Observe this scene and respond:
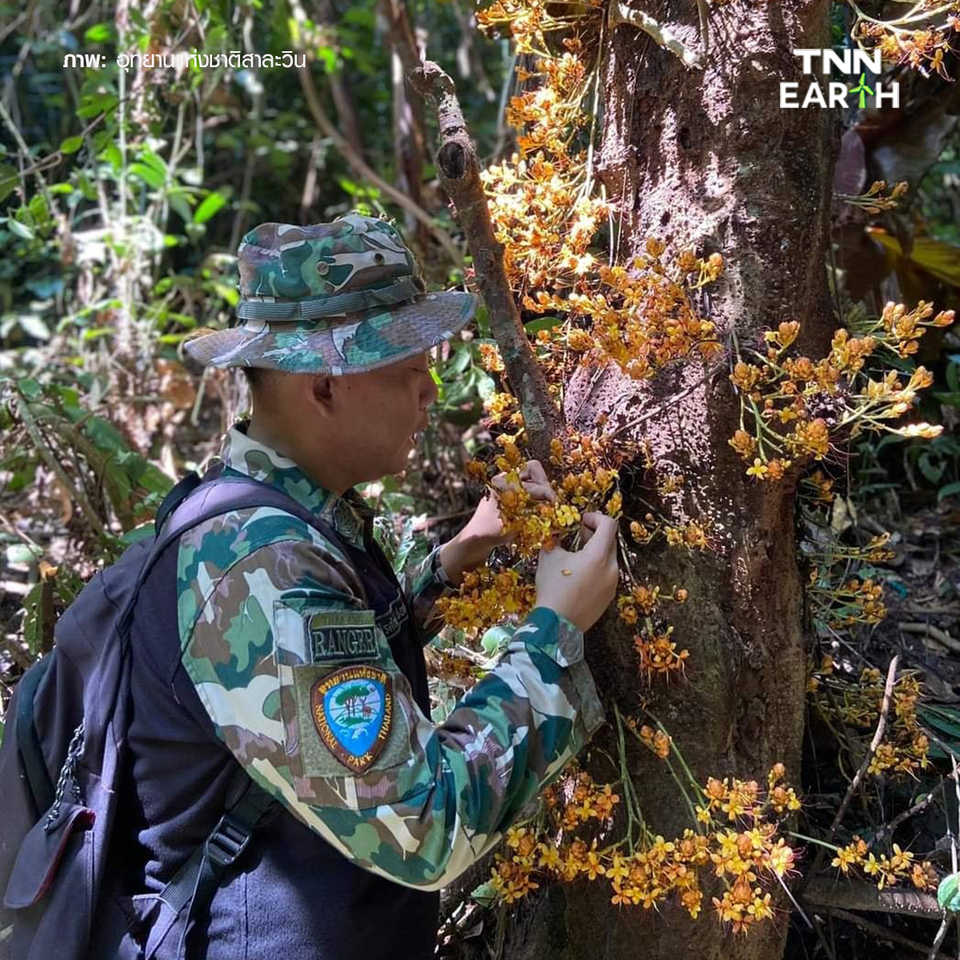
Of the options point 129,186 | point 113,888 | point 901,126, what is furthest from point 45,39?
point 113,888

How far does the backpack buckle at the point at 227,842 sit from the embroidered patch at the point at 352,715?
31 cm

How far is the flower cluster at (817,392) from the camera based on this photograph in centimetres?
151

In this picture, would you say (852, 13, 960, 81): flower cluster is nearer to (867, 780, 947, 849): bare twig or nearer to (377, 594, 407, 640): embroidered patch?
(377, 594, 407, 640): embroidered patch

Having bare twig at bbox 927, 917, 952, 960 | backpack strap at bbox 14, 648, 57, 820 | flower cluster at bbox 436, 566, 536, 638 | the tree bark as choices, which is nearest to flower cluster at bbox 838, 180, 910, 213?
flower cluster at bbox 436, 566, 536, 638

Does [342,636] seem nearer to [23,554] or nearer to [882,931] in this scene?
[882,931]

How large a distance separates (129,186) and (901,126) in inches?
149

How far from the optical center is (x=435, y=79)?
1.52 meters

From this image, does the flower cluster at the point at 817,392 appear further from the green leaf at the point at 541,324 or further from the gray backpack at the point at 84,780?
the gray backpack at the point at 84,780

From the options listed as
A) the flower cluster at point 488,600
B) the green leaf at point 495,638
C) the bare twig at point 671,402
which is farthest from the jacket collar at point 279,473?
the bare twig at point 671,402

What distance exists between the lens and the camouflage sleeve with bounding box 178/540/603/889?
1.27 metres

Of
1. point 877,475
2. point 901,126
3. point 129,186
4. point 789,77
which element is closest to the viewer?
point 789,77

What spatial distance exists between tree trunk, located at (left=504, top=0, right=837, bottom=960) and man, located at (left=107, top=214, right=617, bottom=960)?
0.33m

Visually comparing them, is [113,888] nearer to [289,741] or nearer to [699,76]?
[289,741]

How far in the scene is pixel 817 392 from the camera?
5.42 ft
